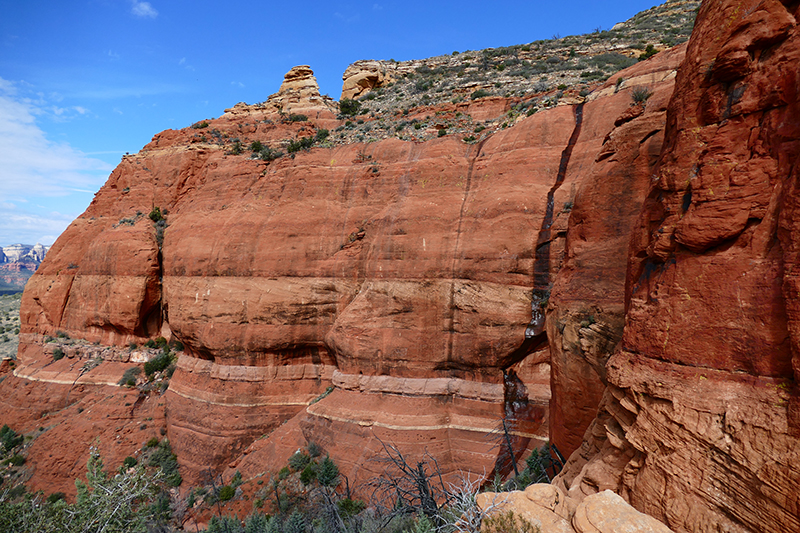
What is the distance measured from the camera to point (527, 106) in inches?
855

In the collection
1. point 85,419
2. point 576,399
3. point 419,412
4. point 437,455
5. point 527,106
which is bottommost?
point 85,419

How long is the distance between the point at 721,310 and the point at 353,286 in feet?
55.6

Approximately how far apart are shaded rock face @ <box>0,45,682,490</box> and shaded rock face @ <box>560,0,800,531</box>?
399 cm

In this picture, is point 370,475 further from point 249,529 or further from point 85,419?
point 85,419

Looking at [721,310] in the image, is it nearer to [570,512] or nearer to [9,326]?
[570,512]

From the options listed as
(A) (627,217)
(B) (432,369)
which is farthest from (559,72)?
(B) (432,369)

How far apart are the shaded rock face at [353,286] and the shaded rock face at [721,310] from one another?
3991 millimetres

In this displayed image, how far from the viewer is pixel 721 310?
599cm

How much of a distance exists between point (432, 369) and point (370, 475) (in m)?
5.33

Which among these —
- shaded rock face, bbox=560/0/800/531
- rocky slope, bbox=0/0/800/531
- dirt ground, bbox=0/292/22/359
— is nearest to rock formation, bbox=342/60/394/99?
rocky slope, bbox=0/0/800/531

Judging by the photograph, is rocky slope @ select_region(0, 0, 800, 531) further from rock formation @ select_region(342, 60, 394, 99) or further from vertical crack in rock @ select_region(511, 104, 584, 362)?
rock formation @ select_region(342, 60, 394, 99)

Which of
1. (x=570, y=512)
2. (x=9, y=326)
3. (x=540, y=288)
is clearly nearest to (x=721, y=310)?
(x=570, y=512)

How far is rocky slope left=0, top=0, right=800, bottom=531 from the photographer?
18.9 feet

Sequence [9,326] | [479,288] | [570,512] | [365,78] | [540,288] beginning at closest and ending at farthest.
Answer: [570,512] → [540,288] → [479,288] → [9,326] → [365,78]
